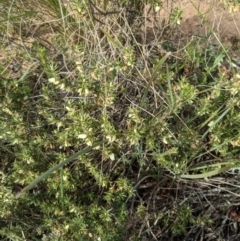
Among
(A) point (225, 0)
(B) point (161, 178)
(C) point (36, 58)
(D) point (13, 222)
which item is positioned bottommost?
(D) point (13, 222)

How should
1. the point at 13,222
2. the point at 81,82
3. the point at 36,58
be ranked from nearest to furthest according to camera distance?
the point at 81,82, the point at 13,222, the point at 36,58

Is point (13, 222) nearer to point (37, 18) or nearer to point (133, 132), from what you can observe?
point (133, 132)

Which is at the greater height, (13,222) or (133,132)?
(133,132)

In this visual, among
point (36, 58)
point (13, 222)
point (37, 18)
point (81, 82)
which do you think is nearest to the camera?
point (81, 82)

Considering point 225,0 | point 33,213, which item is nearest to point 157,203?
point 33,213

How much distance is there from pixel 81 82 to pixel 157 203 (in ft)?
1.89

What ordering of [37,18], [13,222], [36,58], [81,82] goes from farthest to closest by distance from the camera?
[37,18] < [36,58] < [13,222] < [81,82]

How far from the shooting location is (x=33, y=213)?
203 centimetres

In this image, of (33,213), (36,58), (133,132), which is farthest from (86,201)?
(36,58)

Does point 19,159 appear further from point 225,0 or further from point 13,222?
point 225,0

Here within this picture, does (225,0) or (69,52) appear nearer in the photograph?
(225,0)

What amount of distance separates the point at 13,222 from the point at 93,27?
0.79 meters

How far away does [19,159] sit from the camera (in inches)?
82.3

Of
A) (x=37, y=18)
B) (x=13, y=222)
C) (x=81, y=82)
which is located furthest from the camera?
(x=37, y=18)
